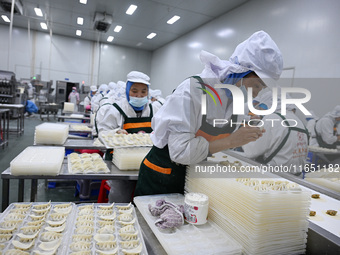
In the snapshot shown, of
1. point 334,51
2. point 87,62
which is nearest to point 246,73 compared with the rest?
point 334,51

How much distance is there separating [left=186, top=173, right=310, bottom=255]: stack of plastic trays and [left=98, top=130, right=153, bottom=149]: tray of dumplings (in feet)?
3.92

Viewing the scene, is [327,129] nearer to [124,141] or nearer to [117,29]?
[124,141]

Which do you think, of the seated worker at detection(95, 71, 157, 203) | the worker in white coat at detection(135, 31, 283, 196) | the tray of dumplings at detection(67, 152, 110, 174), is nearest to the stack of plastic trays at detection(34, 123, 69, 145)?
the seated worker at detection(95, 71, 157, 203)

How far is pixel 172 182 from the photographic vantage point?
135 centimetres

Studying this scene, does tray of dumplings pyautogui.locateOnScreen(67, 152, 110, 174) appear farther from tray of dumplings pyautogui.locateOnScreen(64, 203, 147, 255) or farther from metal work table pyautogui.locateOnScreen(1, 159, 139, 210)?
tray of dumplings pyautogui.locateOnScreen(64, 203, 147, 255)

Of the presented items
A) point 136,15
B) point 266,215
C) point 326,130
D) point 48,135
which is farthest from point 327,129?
point 136,15

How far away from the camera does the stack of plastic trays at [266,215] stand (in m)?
0.80

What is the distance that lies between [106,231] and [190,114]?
631mm

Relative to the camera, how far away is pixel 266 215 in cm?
80

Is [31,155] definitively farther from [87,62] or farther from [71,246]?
[87,62]

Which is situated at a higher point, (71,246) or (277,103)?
(277,103)

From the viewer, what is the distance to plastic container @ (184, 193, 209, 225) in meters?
0.95

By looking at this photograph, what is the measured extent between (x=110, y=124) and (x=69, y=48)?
1294 cm

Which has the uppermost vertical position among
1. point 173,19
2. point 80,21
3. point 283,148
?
point 80,21
